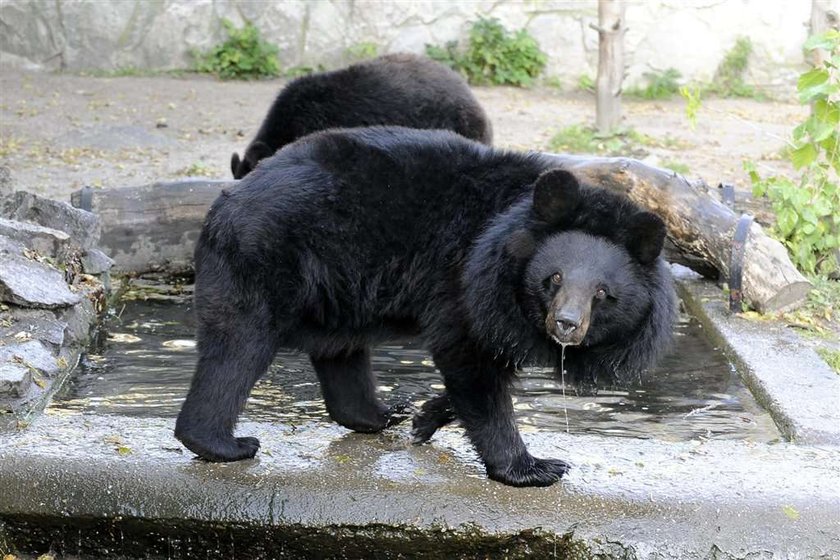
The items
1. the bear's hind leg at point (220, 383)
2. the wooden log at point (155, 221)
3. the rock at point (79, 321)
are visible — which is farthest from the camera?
the wooden log at point (155, 221)

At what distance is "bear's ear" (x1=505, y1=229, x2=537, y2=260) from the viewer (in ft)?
12.3

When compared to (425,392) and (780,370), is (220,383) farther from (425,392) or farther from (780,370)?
(780,370)

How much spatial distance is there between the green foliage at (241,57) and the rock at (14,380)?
1052cm

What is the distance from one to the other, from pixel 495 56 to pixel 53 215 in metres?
9.33

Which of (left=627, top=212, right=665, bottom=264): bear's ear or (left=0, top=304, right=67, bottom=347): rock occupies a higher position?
(left=627, top=212, right=665, bottom=264): bear's ear

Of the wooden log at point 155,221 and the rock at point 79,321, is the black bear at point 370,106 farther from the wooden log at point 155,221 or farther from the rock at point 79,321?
the rock at point 79,321

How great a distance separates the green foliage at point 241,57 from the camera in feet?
48.3

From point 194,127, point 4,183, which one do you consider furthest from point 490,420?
point 194,127

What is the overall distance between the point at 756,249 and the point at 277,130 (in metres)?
3.88

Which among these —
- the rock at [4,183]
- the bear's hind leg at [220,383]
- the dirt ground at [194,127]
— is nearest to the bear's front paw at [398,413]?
the bear's hind leg at [220,383]

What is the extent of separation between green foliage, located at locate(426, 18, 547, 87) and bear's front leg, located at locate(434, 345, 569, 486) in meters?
11.3

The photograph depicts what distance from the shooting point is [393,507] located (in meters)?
3.71

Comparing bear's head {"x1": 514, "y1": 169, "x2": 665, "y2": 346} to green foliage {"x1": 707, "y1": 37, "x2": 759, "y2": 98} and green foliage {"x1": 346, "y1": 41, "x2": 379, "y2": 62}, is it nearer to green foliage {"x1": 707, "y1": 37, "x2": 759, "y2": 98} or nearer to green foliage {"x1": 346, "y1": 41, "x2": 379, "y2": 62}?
green foliage {"x1": 346, "y1": 41, "x2": 379, "y2": 62}

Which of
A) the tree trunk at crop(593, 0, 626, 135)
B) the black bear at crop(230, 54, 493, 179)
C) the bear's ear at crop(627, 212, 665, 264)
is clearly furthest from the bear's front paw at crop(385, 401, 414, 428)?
the tree trunk at crop(593, 0, 626, 135)
